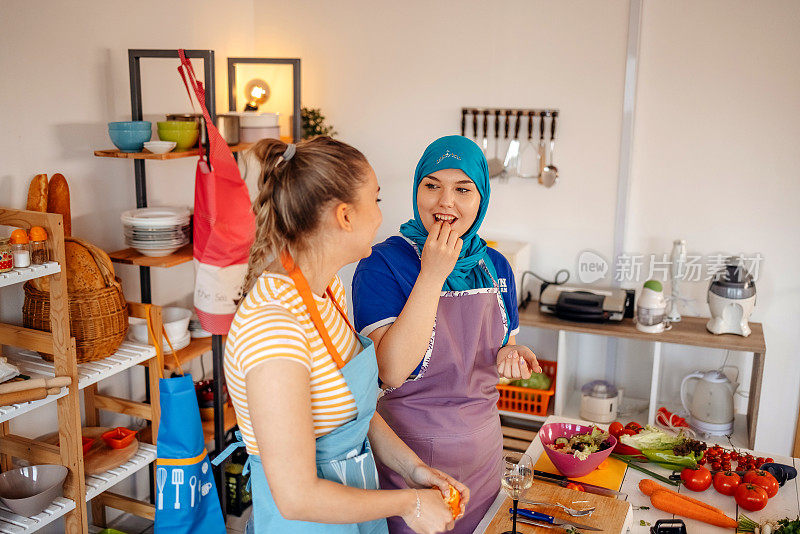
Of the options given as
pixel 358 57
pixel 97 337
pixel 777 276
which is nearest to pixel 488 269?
pixel 97 337

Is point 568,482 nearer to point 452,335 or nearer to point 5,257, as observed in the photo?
point 452,335

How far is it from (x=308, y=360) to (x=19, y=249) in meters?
1.28

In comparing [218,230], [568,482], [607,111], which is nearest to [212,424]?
[218,230]

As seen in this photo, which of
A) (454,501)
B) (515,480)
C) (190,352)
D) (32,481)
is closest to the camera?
(454,501)

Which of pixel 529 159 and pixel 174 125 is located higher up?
pixel 174 125

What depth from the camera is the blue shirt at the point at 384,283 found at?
1675 millimetres

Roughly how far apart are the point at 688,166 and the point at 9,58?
267cm

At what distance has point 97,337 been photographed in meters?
2.35

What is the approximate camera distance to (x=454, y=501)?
142cm

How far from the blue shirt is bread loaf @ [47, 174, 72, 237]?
1202 millimetres

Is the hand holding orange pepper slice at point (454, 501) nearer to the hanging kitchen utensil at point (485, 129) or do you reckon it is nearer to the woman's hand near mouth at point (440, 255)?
the woman's hand near mouth at point (440, 255)

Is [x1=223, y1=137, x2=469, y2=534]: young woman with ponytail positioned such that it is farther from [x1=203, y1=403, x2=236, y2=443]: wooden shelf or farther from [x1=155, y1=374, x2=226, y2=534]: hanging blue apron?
[x1=203, y1=403, x2=236, y2=443]: wooden shelf

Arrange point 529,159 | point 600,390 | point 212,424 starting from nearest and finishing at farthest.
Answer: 1. point 212,424
2. point 600,390
3. point 529,159

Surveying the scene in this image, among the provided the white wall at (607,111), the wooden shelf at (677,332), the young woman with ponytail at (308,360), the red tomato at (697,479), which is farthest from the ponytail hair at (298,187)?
the white wall at (607,111)
